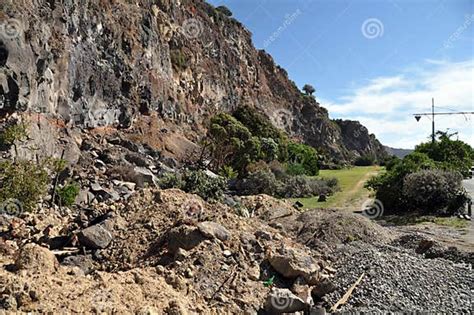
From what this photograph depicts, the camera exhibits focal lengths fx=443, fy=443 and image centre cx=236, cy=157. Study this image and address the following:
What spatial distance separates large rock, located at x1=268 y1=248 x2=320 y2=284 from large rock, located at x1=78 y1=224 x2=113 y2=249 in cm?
338

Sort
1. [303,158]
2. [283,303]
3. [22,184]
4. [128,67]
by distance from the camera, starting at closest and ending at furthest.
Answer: [283,303] < [22,184] < [128,67] < [303,158]

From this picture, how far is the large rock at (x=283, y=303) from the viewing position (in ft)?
25.2

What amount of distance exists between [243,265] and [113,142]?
19.2 metres

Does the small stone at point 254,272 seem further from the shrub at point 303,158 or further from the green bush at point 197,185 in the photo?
the shrub at point 303,158

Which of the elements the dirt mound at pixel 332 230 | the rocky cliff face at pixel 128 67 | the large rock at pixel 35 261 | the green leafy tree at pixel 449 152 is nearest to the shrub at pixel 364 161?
the rocky cliff face at pixel 128 67

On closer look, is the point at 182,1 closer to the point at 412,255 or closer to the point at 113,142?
the point at 113,142

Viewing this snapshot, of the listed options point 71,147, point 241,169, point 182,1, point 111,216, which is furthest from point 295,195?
point 182,1

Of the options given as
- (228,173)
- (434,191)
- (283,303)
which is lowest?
(283,303)

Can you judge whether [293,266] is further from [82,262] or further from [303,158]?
[303,158]

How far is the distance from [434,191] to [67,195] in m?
15.2

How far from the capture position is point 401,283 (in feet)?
29.7

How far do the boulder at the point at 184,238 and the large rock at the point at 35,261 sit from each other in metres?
2.19

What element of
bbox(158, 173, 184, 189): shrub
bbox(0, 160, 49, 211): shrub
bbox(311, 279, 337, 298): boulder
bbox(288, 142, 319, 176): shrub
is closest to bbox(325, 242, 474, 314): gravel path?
bbox(311, 279, 337, 298): boulder

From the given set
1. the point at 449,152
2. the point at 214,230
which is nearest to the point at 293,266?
the point at 214,230
